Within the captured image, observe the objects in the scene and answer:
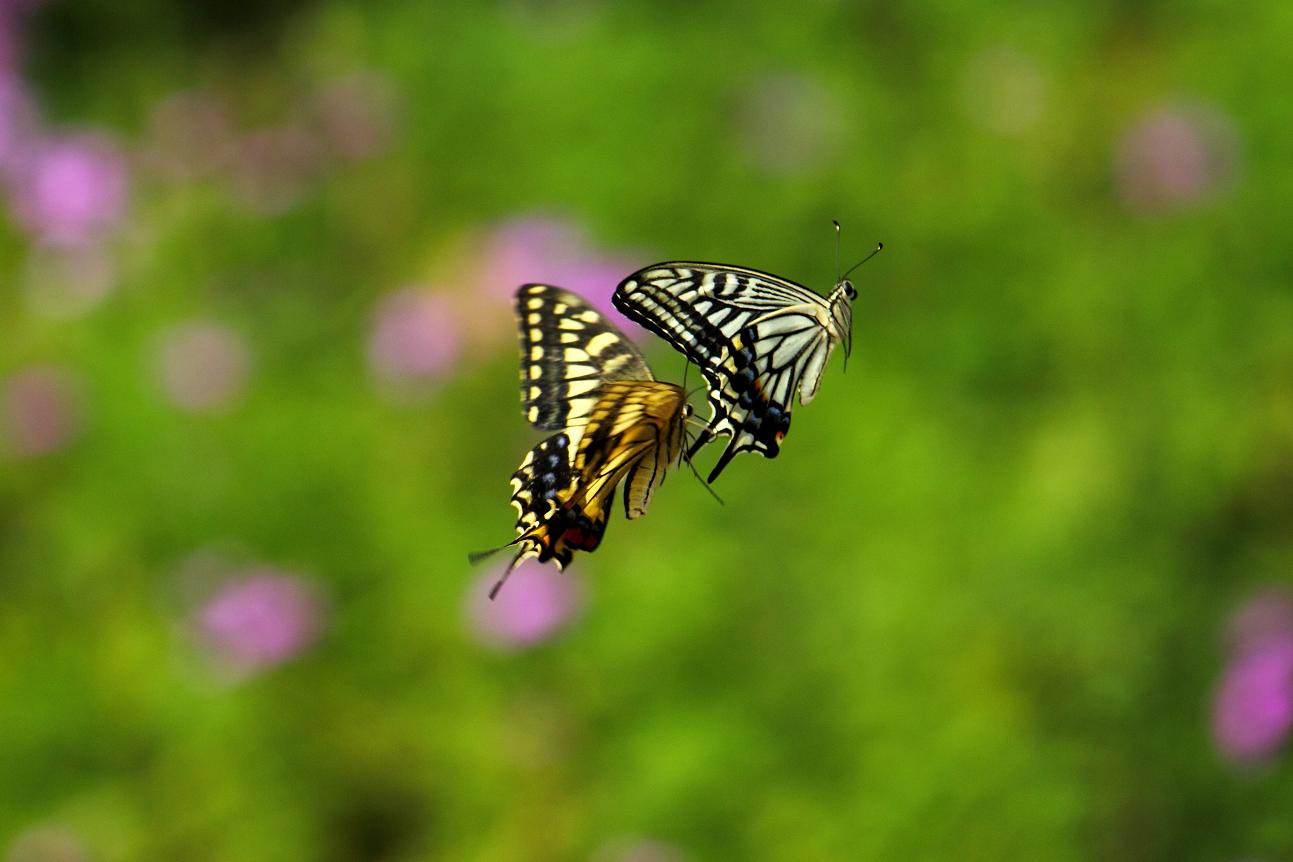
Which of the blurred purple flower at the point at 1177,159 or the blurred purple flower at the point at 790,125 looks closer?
Answer: the blurred purple flower at the point at 1177,159

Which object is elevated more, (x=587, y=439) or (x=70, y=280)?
(x=70, y=280)

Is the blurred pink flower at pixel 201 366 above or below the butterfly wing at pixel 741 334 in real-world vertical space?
above

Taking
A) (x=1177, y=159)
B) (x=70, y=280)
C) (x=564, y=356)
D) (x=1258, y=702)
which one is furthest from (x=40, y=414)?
(x=564, y=356)

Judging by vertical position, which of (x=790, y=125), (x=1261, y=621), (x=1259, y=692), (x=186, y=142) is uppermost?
(x=790, y=125)

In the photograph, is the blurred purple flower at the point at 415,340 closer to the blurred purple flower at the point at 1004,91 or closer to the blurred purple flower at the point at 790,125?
the blurred purple flower at the point at 790,125

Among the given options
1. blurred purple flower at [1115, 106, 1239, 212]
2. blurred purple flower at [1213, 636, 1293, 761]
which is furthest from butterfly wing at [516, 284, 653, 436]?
blurred purple flower at [1115, 106, 1239, 212]

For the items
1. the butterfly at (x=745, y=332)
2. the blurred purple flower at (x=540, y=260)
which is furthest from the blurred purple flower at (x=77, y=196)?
the butterfly at (x=745, y=332)

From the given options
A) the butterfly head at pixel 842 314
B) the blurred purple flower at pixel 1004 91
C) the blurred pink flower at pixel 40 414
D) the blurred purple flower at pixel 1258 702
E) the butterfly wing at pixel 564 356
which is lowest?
the butterfly head at pixel 842 314

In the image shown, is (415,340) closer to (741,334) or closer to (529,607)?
(529,607)
